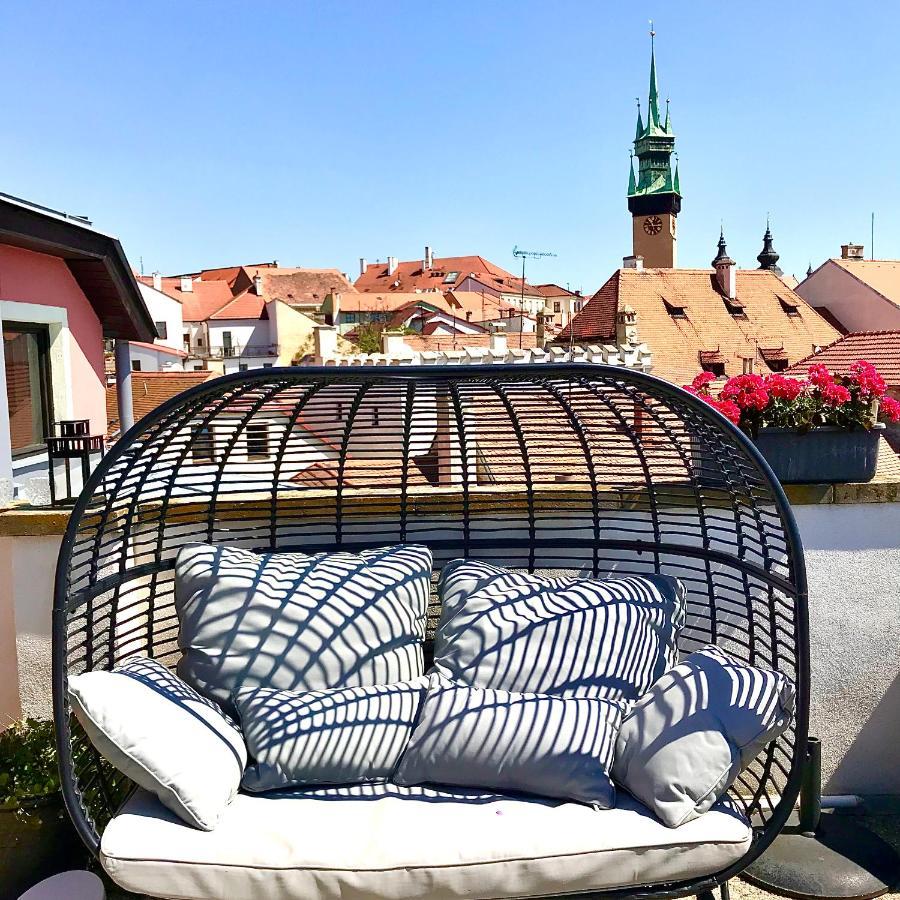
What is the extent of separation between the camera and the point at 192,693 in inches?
85.4

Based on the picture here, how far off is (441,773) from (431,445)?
44.3 inches

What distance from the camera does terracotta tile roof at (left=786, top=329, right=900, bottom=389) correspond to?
8141 mm

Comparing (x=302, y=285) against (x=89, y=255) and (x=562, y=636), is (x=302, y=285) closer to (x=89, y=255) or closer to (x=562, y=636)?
(x=89, y=255)

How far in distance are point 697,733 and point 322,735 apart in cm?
91

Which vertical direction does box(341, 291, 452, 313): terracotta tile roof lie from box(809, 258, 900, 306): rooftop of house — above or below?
above

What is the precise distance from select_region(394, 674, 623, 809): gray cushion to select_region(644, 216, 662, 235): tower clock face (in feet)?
166

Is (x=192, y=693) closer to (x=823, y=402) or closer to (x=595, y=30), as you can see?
(x=823, y=402)

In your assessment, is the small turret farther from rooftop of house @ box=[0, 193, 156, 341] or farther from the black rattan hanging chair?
the black rattan hanging chair

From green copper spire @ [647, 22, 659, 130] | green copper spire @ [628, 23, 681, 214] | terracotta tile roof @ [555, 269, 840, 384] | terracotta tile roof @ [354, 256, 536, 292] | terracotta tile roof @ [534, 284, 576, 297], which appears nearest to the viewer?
terracotta tile roof @ [555, 269, 840, 384]

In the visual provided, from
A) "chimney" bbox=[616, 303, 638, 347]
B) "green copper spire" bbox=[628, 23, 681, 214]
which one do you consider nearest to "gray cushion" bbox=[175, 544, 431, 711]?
"chimney" bbox=[616, 303, 638, 347]

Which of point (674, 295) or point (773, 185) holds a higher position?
point (773, 185)

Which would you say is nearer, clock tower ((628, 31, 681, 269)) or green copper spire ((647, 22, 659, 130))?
clock tower ((628, 31, 681, 269))

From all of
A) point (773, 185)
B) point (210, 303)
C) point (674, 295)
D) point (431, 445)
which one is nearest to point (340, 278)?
point (210, 303)

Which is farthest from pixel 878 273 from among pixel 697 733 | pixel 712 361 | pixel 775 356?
pixel 697 733
